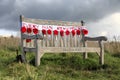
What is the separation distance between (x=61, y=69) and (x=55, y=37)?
212 cm

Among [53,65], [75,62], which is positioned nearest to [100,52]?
[75,62]

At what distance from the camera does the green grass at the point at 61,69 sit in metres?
8.14

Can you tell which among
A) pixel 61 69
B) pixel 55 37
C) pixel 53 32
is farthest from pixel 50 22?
pixel 61 69

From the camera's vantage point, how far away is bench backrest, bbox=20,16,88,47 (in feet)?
37.4

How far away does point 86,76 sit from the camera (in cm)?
920

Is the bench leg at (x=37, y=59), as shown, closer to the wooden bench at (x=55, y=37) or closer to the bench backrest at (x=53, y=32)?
the wooden bench at (x=55, y=37)

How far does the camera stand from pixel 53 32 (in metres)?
12.0

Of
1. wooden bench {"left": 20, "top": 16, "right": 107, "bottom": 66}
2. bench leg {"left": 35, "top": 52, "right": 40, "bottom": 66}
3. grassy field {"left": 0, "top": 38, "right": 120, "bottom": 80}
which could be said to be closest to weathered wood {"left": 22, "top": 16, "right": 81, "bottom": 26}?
wooden bench {"left": 20, "top": 16, "right": 107, "bottom": 66}

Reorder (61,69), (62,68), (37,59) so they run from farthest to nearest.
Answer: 1. (62,68)
2. (37,59)
3. (61,69)

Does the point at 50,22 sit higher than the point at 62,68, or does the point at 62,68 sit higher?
the point at 50,22

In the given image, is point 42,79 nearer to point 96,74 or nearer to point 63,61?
point 96,74

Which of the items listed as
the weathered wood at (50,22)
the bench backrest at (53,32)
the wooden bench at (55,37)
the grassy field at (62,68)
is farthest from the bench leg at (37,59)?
the weathered wood at (50,22)

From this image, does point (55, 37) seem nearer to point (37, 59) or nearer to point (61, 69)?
point (37, 59)

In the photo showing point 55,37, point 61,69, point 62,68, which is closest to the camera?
point 61,69
